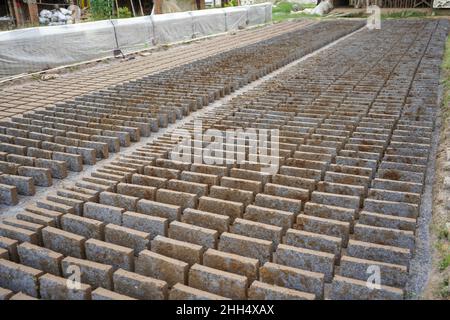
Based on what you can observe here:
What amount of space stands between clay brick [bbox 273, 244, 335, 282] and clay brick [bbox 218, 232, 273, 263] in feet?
0.27

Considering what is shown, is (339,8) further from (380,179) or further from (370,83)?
(380,179)

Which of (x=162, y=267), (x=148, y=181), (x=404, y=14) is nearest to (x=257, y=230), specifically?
(x=162, y=267)

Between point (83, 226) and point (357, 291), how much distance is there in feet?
7.12

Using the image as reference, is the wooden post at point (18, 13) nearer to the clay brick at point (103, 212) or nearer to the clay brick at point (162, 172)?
the clay brick at point (162, 172)

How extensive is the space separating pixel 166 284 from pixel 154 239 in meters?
0.57

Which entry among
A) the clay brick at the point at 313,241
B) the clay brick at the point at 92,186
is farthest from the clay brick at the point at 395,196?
the clay brick at the point at 92,186

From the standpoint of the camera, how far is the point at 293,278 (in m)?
2.76

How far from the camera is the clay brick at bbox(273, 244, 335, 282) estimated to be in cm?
293

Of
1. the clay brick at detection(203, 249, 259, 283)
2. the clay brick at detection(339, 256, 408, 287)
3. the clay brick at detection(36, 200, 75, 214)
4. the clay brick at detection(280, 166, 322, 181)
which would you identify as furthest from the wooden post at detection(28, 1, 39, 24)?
the clay brick at detection(339, 256, 408, 287)

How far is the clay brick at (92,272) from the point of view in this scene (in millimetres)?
2809

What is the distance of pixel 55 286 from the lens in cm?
271

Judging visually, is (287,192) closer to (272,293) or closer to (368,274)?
(368,274)

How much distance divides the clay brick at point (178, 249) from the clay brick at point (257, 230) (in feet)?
1.45

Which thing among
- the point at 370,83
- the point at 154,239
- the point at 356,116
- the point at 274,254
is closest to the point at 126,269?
the point at 154,239
